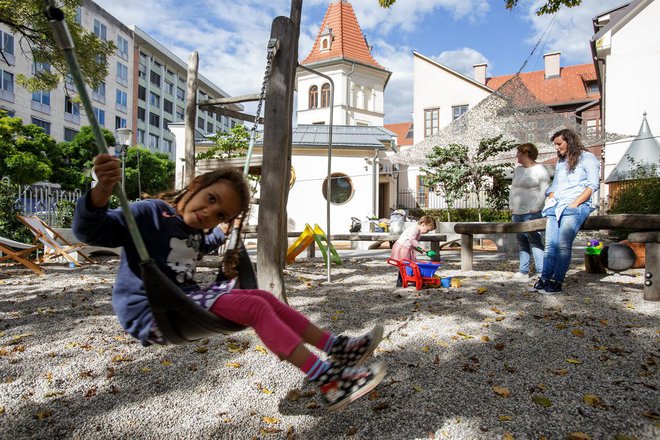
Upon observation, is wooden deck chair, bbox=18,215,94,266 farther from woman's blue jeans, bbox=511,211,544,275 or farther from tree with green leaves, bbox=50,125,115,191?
tree with green leaves, bbox=50,125,115,191

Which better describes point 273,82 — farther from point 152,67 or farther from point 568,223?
point 152,67

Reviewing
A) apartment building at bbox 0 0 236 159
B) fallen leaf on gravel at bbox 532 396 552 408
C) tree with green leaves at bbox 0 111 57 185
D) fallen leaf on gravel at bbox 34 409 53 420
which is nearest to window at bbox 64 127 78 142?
apartment building at bbox 0 0 236 159

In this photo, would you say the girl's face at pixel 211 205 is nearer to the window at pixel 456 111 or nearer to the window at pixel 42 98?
the window at pixel 456 111

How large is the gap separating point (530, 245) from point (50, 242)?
7696mm

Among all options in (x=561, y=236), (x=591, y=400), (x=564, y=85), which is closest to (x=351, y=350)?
(x=591, y=400)

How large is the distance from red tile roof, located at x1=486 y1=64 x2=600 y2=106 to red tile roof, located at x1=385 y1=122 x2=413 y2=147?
830 cm

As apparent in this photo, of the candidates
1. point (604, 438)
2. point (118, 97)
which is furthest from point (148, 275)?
point (118, 97)

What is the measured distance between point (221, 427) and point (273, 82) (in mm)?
2981

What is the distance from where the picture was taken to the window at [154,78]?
4806 centimetres

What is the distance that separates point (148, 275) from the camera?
1681mm

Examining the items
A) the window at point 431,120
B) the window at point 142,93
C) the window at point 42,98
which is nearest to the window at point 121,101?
the window at point 142,93

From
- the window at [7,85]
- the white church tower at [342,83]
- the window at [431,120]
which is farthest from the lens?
the window at [7,85]

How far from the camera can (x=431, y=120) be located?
29.5 meters

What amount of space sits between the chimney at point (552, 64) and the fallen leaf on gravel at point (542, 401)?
38185 mm
